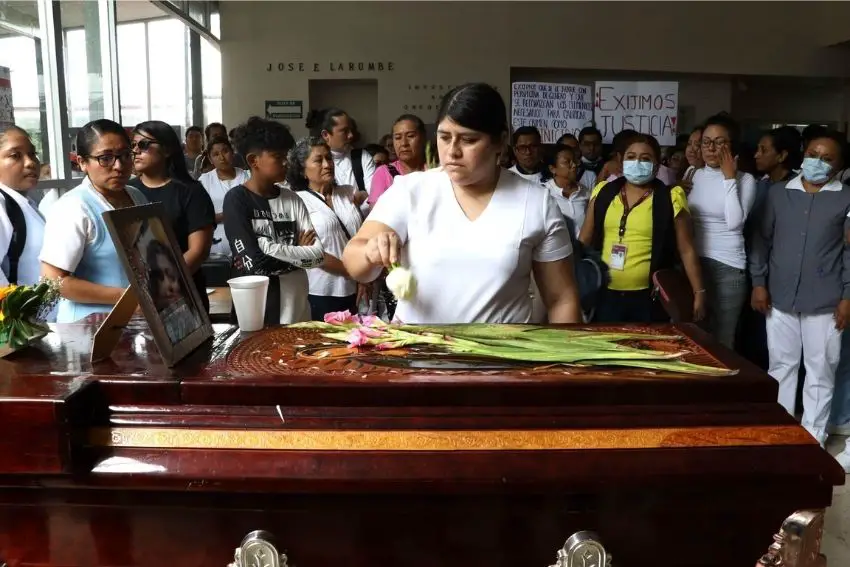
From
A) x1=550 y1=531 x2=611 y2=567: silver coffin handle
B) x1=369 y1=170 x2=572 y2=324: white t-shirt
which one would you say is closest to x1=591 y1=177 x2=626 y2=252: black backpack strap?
x1=369 y1=170 x2=572 y2=324: white t-shirt

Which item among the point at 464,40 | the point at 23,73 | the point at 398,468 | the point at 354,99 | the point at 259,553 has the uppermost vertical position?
the point at 464,40

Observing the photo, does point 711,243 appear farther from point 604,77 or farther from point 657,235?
point 604,77

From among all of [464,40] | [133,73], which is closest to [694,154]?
[133,73]

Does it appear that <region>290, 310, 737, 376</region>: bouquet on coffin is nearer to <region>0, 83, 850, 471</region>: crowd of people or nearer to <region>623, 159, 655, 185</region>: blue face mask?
<region>0, 83, 850, 471</region>: crowd of people

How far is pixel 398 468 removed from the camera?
1.08 metres

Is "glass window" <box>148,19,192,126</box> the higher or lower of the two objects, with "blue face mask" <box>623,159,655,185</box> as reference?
higher

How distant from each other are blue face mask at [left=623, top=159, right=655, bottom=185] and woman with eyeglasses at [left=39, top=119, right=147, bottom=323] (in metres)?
2.13

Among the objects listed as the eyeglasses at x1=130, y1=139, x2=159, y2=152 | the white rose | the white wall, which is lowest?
the white rose

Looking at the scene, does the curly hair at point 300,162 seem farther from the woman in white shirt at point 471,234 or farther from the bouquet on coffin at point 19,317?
the bouquet on coffin at point 19,317

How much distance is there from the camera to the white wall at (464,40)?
28.0 feet

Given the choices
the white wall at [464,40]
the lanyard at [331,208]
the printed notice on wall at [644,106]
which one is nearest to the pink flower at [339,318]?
the lanyard at [331,208]

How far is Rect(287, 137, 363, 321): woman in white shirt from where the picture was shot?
11.0 ft

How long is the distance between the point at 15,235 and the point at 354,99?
6732mm

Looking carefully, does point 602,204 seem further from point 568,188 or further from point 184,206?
point 184,206
